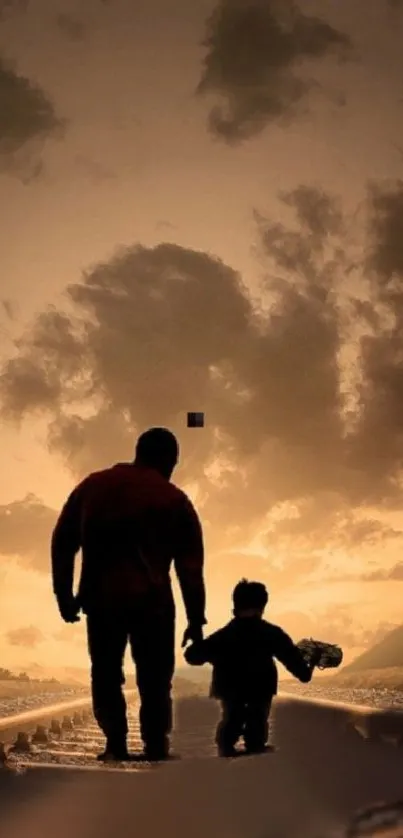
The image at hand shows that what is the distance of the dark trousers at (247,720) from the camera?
7.52 meters

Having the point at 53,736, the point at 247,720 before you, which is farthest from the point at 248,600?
the point at 53,736

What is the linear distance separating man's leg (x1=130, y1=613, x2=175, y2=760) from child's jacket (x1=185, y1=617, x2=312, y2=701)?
518 millimetres

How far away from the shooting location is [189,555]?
22.6 feet

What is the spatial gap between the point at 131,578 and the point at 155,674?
0.65m

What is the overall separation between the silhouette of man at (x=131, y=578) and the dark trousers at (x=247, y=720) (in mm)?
769

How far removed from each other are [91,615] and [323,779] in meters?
3.56

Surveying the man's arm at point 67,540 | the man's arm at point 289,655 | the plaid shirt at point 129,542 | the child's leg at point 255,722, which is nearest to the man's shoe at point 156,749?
the plaid shirt at point 129,542

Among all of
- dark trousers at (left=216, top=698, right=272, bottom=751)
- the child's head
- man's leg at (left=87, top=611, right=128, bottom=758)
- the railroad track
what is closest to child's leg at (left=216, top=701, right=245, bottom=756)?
dark trousers at (left=216, top=698, right=272, bottom=751)

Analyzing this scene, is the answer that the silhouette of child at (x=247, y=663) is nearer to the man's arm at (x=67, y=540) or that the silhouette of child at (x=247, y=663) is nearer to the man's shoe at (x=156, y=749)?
the man's shoe at (x=156, y=749)

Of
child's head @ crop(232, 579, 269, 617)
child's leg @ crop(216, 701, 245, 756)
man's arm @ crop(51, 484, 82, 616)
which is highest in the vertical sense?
man's arm @ crop(51, 484, 82, 616)

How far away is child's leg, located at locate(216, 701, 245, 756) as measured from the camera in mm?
7531

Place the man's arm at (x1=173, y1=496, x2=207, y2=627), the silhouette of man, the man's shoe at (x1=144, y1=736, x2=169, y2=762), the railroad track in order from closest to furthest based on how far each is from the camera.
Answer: the silhouette of man
the man's shoe at (x1=144, y1=736, x2=169, y2=762)
the man's arm at (x1=173, y1=496, x2=207, y2=627)
the railroad track

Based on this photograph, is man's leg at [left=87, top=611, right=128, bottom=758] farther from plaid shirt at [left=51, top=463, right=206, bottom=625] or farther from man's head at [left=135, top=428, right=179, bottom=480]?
man's head at [left=135, top=428, right=179, bottom=480]

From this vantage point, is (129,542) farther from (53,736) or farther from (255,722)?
(53,736)
